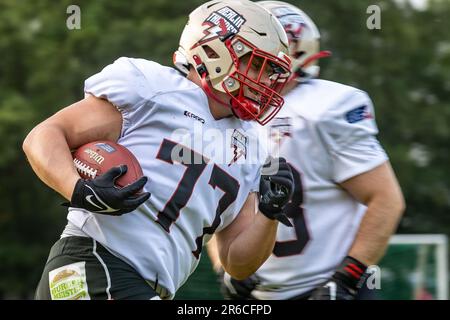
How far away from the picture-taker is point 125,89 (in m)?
3.49

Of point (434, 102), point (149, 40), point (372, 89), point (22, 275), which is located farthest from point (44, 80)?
point (434, 102)

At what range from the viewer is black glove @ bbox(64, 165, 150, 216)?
3.26 meters

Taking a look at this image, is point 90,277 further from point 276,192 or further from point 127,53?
point 127,53

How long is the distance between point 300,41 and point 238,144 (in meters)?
1.14

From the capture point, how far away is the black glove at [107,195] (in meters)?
3.26

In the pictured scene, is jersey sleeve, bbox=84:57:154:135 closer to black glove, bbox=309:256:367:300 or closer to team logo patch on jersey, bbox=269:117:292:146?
team logo patch on jersey, bbox=269:117:292:146

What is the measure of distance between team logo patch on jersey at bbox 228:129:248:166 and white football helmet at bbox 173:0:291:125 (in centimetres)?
8

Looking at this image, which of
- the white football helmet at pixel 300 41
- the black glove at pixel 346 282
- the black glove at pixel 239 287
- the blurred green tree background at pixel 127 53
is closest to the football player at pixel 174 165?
the black glove at pixel 346 282

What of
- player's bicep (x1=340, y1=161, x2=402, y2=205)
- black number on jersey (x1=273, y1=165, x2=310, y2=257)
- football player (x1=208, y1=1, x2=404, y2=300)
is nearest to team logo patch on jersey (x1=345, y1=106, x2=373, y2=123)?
football player (x1=208, y1=1, x2=404, y2=300)

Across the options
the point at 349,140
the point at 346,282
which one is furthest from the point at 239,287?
the point at 349,140

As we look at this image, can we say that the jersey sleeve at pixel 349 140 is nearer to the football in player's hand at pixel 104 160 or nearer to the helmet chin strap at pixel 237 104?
the helmet chin strap at pixel 237 104

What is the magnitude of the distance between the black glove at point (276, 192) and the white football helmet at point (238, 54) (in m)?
0.22

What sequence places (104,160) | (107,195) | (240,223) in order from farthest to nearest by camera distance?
1. (240,223)
2. (104,160)
3. (107,195)
